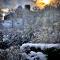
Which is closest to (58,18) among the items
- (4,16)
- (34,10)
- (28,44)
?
(34,10)

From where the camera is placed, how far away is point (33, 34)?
4492mm

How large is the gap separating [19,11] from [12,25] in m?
0.38

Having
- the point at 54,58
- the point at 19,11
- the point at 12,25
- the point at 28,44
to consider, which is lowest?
the point at 54,58

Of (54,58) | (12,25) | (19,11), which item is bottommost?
(54,58)

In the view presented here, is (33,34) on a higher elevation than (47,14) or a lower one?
lower

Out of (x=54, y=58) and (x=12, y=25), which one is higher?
(x=12, y=25)

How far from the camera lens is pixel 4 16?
4.54 metres

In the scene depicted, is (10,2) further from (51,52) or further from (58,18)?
(51,52)

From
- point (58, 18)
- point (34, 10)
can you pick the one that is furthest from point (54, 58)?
point (34, 10)

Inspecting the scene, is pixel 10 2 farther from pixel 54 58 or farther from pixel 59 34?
pixel 54 58

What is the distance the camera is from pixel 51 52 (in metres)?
4.46

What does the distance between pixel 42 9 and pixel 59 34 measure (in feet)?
2.40

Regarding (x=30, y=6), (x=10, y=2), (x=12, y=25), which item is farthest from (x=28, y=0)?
(x=12, y=25)

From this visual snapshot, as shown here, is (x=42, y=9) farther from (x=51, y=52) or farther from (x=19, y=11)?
(x=51, y=52)
